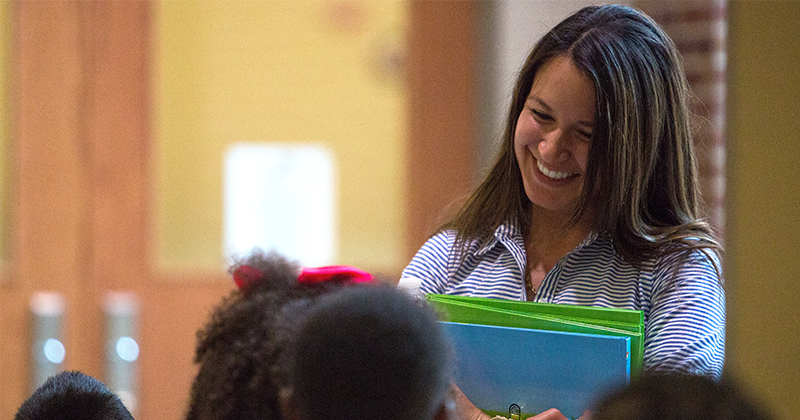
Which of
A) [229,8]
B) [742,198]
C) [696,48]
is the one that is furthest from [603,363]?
[229,8]

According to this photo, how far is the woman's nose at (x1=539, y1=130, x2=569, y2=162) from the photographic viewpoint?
876 mm

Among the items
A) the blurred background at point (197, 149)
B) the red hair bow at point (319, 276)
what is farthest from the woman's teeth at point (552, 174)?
the blurred background at point (197, 149)

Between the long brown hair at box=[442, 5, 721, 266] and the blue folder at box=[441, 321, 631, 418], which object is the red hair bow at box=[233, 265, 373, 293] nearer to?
the blue folder at box=[441, 321, 631, 418]

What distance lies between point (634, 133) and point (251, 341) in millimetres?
541

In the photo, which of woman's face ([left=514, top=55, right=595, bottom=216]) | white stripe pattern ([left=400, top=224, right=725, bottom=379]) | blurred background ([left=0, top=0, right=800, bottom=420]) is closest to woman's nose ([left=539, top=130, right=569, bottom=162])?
woman's face ([left=514, top=55, right=595, bottom=216])

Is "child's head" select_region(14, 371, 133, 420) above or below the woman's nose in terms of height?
below

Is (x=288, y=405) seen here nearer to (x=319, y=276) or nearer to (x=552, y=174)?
(x=319, y=276)

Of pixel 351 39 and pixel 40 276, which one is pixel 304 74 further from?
pixel 40 276

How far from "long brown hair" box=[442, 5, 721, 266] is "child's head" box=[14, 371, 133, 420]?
1.82ft

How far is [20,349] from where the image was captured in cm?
207

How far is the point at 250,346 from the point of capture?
0.53m

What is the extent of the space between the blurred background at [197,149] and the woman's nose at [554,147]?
116cm

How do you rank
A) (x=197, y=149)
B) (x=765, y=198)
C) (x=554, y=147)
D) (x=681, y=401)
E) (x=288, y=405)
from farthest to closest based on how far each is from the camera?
(x=197, y=149), (x=765, y=198), (x=554, y=147), (x=288, y=405), (x=681, y=401)

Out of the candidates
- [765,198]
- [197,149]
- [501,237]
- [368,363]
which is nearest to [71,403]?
[368,363]
